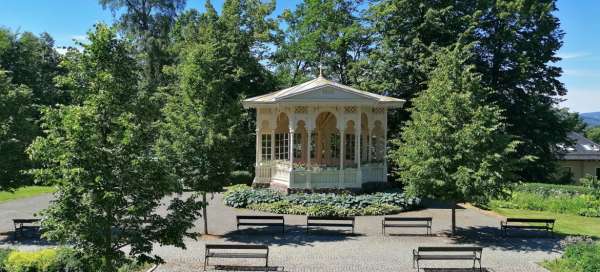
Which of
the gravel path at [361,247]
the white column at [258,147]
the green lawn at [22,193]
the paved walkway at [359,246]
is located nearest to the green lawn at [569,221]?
the paved walkway at [359,246]

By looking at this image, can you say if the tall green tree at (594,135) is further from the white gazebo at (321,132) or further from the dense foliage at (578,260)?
the dense foliage at (578,260)

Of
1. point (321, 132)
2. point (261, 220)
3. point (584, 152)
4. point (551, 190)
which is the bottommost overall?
point (261, 220)

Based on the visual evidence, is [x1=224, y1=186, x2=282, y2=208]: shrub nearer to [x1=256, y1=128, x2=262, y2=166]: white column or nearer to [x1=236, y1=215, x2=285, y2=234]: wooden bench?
[x1=256, y1=128, x2=262, y2=166]: white column

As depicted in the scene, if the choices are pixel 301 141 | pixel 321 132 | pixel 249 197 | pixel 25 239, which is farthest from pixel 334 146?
pixel 25 239

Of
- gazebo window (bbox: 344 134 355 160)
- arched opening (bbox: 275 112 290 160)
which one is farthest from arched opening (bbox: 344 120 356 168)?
arched opening (bbox: 275 112 290 160)

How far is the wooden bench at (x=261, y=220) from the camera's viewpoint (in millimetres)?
19734

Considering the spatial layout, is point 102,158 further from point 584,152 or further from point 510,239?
point 584,152

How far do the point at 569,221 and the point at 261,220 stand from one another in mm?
15001

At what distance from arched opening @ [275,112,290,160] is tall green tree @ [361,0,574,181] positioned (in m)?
7.26

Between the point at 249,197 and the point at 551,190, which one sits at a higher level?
the point at 551,190

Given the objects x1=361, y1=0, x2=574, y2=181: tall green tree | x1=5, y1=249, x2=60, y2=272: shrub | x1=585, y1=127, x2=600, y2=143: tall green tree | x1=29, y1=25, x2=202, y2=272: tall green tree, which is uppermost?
x1=361, y1=0, x2=574, y2=181: tall green tree

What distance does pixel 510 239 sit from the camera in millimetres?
19375

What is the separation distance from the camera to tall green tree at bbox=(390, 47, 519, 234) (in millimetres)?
18109

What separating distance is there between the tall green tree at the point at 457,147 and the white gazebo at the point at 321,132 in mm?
7397
